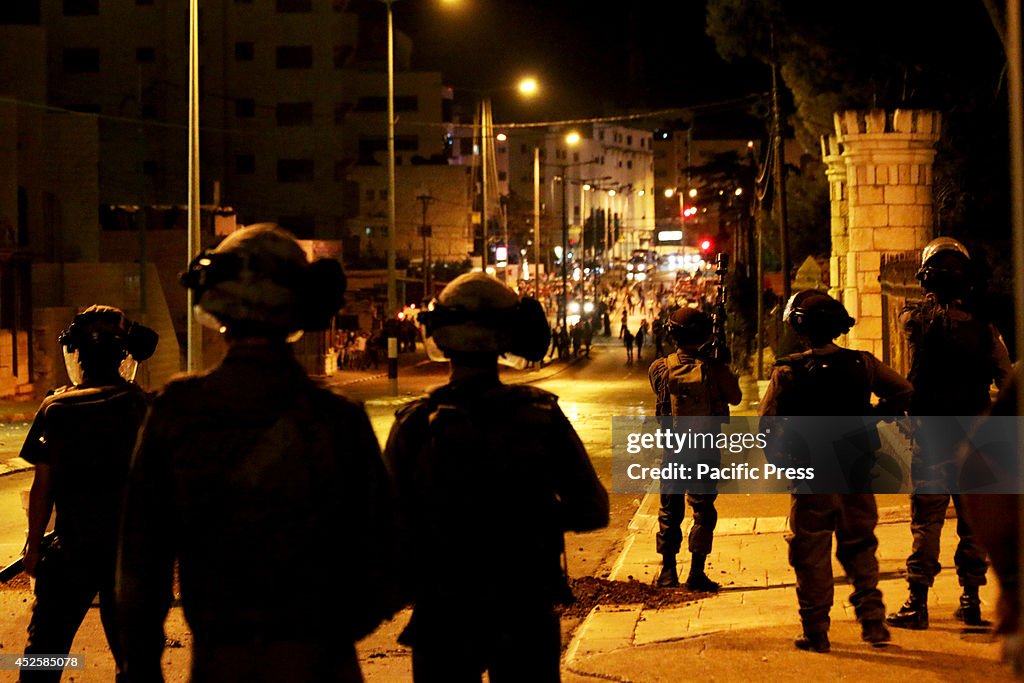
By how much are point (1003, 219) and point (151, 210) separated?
1137 inches

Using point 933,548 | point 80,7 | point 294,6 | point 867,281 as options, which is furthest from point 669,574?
point 80,7

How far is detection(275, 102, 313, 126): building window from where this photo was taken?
62.3m

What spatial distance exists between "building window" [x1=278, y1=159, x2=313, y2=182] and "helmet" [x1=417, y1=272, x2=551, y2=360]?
194 ft

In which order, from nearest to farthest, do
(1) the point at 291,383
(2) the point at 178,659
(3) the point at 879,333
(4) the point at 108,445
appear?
(1) the point at 291,383, (4) the point at 108,445, (2) the point at 178,659, (3) the point at 879,333

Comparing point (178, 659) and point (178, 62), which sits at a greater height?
point (178, 62)

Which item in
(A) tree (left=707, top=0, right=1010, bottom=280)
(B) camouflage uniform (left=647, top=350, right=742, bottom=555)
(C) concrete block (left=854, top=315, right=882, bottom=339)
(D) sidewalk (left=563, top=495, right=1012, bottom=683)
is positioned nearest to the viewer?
(D) sidewalk (left=563, top=495, right=1012, bottom=683)

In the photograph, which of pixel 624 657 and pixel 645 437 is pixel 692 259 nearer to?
pixel 645 437

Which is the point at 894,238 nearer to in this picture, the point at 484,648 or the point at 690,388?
the point at 690,388

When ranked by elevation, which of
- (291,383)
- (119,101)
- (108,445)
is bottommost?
(108,445)

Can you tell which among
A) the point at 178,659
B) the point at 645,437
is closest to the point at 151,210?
the point at 645,437

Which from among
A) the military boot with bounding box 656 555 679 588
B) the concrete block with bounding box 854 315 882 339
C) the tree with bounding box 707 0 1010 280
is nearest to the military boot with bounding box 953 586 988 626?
the military boot with bounding box 656 555 679 588

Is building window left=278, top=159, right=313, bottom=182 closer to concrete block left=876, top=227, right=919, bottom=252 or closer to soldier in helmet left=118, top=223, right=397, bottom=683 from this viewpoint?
concrete block left=876, top=227, right=919, bottom=252

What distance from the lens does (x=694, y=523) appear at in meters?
8.80

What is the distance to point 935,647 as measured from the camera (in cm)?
660
